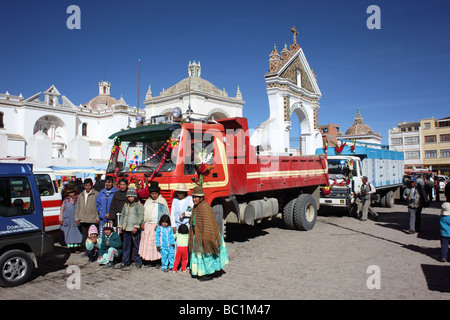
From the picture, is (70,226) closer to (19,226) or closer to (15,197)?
(19,226)

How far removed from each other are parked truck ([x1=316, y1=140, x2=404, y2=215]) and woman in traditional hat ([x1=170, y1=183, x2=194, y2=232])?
784 centimetres

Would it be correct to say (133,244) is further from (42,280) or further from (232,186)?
(232,186)

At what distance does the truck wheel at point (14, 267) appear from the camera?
4957mm

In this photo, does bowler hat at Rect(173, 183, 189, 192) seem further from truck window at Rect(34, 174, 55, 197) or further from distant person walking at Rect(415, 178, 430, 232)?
distant person walking at Rect(415, 178, 430, 232)

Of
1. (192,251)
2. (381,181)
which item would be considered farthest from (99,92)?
(192,251)

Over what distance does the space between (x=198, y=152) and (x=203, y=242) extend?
2.05m

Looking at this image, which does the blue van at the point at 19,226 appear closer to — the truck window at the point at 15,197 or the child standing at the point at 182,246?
the truck window at the point at 15,197

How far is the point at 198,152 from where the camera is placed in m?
6.67

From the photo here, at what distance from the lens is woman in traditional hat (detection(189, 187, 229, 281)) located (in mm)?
5328

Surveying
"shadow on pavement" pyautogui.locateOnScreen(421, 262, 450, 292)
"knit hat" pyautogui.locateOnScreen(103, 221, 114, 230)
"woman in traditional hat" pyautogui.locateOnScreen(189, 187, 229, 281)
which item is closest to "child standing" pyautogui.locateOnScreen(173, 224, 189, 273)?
"woman in traditional hat" pyautogui.locateOnScreen(189, 187, 229, 281)

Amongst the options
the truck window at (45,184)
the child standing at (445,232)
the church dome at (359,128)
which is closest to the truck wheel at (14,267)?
the truck window at (45,184)

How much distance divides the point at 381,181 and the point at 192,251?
41.2 ft

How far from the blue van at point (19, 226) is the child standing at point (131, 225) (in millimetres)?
1281

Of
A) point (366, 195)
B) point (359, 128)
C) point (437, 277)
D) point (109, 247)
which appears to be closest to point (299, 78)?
point (366, 195)
